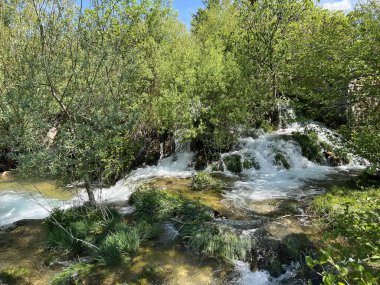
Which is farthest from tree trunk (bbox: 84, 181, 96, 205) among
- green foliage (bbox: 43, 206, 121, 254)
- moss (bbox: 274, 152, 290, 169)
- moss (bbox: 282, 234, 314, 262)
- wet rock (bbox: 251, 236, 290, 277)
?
moss (bbox: 274, 152, 290, 169)

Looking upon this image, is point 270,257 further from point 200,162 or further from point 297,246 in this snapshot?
point 200,162

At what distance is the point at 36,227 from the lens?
1080 cm

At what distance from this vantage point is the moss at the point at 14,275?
7.58 meters

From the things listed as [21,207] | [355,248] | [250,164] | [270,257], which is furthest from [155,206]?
[355,248]

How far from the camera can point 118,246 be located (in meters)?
8.02

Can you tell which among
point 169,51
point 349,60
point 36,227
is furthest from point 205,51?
point 36,227

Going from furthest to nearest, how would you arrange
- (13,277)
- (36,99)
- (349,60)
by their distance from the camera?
Result: 1. (349,60)
2. (36,99)
3. (13,277)

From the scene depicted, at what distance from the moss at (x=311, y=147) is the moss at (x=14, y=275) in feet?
47.8

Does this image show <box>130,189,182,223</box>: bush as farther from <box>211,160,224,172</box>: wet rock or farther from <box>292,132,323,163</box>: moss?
<box>292,132,323,163</box>: moss

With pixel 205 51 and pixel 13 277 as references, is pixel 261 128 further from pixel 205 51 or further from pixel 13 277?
pixel 13 277

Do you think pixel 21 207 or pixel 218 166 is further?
pixel 218 166

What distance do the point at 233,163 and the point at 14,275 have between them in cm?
1172

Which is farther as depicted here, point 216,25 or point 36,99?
point 216,25

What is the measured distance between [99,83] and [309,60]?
27.3 ft
